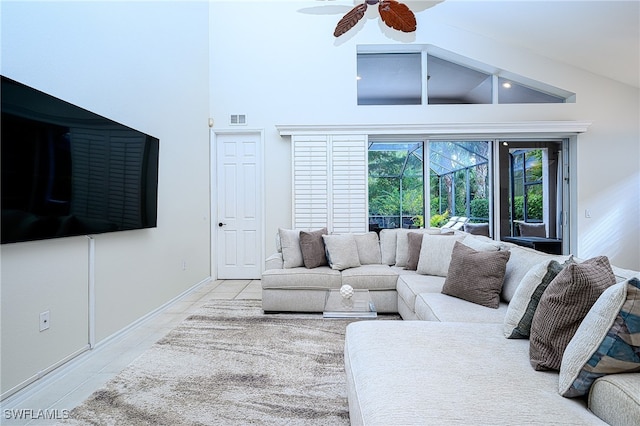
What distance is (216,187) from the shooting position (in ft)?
16.2

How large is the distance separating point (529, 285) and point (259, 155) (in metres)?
4.07

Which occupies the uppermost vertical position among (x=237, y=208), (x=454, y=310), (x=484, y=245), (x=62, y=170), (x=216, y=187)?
(x=216, y=187)

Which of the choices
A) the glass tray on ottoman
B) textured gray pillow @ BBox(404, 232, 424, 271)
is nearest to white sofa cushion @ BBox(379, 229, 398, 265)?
textured gray pillow @ BBox(404, 232, 424, 271)

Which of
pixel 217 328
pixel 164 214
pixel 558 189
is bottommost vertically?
pixel 217 328

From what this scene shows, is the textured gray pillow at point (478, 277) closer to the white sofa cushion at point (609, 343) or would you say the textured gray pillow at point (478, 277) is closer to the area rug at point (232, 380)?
the area rug at point (232, 380)

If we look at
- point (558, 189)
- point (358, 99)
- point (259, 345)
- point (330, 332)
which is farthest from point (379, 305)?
point (558, 189)

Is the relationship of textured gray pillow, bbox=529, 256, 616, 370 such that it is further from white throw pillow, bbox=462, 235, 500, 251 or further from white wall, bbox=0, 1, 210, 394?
white wall, bbox=0, 1, 210, 394

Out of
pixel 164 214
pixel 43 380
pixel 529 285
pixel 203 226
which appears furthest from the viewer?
pixel 203 226

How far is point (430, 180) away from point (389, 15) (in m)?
2.68

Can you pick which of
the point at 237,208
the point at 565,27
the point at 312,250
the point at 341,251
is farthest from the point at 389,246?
the point at 565,27

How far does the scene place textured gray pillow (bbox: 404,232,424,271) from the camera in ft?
11.0

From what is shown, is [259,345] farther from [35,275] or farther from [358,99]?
[358,99]

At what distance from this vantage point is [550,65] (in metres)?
4.66

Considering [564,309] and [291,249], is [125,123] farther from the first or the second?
[564,309]
